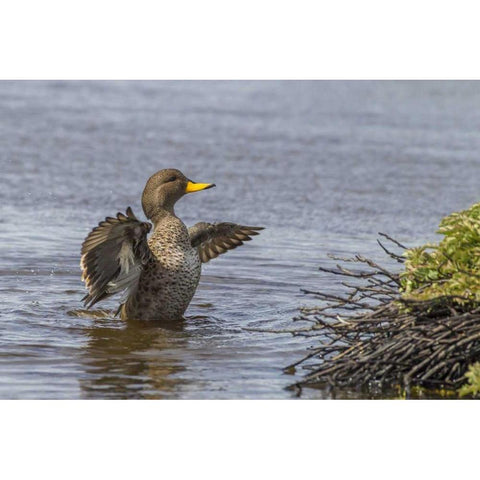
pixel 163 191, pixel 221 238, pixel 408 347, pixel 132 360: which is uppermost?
pixel 163 191

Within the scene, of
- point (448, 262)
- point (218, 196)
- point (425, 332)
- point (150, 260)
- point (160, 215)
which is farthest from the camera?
point (218, 196)

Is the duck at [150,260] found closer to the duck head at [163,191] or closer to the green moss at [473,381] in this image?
the duck head at [163,191]

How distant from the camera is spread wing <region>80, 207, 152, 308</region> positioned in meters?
8.08

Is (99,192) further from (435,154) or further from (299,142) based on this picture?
(435,154)

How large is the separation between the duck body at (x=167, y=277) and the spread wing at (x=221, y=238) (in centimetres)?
69

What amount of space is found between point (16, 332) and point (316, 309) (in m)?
2.59

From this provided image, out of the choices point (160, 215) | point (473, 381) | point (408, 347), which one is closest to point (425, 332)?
point (408, 347)

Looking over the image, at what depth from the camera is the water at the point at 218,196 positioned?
743cm

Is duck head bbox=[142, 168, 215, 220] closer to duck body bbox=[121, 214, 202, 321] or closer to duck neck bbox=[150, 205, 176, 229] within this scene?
duck neck bbox=[150, 205, 176, 229]

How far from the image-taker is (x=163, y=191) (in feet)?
29.4

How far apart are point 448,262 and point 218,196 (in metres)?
7.12

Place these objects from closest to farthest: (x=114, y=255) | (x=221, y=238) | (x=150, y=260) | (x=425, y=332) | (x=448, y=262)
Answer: (x=425, y=332), (x=448, y=262), (x=114, y=255), (x=150, y=260), (x=221, y=238)

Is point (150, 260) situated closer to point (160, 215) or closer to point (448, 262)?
point (160, 215)

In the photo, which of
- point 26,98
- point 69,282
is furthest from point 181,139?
point 69,282
